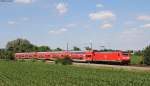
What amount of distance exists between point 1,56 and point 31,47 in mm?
54404

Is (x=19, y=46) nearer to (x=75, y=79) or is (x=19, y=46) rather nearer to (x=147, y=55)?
(x=147, y=55)

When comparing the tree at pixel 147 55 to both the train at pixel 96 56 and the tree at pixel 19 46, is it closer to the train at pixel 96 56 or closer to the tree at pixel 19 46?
the train at pixel 96 56

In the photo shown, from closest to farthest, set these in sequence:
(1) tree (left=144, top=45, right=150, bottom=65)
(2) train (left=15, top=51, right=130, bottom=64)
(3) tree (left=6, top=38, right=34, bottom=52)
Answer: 1. (1) tree (left=144, top=45, right=150, bottom=65)
2. (2) train (left=15, top=51, right=130, bottom=64)
3. (3) tree (left=6, top=38, right=34, bottom=52)

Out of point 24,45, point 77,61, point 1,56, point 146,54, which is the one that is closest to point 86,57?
point 77,61

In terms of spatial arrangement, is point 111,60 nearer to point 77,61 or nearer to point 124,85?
point 77,61

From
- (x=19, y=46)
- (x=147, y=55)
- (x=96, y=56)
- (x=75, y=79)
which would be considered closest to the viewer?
(x=75, y=79)

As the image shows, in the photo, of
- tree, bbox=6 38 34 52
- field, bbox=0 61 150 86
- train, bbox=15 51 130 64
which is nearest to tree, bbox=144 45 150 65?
train, bbox=15 51 130 64

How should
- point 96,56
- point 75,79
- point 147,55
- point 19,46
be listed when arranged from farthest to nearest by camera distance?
point 19,46
point 96,56
point 147,55
point 75,79

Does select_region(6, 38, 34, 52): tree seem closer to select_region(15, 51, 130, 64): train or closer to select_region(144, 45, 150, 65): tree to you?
select_region(15, 51, 130, 64): train

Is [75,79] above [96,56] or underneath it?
underneath

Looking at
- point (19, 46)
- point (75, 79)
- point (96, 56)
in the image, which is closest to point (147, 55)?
point (96, 56)

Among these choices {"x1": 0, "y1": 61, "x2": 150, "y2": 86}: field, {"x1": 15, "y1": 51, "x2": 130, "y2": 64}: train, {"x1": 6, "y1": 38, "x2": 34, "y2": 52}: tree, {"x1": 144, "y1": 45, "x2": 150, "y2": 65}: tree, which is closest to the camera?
{"x1": 0, "y1": 61, "x2": 150, "y2": 86}: field

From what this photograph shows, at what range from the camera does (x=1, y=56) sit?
464 feet

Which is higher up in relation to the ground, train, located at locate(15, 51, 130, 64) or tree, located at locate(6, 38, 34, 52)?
tree, located at locate(6, 38, 34, 52)
